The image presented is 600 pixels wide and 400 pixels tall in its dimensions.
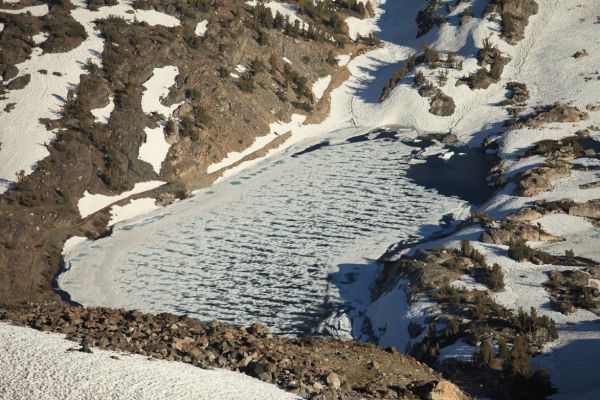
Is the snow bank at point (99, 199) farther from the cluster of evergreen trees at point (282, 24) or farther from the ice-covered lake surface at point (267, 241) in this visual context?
the cluster of evergreen trees at point (282, 24)

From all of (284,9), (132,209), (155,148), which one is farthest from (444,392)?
(284,9)

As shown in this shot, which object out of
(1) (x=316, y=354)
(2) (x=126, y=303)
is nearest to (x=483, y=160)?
(2) (x=126, y=303)

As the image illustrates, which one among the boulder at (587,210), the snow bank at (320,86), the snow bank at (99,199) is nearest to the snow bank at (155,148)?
the snow bank at (99,199)

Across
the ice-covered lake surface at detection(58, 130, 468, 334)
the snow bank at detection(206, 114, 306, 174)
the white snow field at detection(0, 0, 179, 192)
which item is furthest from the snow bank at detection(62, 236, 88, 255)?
the snow bank at detection(206, 114, 306, 174)

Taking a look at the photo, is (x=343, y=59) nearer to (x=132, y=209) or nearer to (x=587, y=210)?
(x=132, y=209)

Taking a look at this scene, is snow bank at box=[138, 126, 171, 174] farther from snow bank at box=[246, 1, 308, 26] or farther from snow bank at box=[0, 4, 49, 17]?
snow bank at box=[246, 1, 308, 26]
